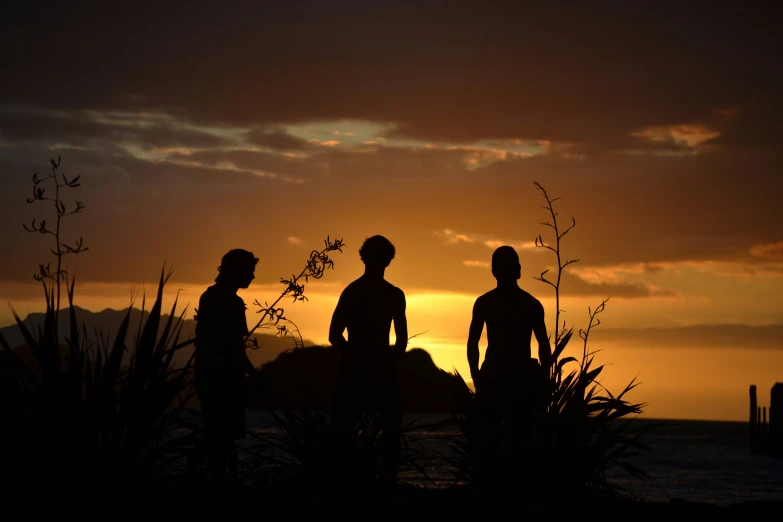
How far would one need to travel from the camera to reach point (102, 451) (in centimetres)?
530

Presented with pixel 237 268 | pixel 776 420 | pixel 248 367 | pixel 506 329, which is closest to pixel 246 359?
pixel 248 367

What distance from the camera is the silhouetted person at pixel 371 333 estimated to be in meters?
7.18

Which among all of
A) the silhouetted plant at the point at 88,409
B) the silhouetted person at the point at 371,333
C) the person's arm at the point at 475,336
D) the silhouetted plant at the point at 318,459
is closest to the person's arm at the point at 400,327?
the silhouetted person at the point at 371,333

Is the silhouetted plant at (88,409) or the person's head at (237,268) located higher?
the person's head at (237,268)

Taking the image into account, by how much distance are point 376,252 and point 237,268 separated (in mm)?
1280

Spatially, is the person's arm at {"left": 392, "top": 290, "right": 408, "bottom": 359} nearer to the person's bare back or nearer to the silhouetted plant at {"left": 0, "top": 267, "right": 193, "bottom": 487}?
the person's bare back

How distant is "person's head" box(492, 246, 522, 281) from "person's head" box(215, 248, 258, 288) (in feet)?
6.90

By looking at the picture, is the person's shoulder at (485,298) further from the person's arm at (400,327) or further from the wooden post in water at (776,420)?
the wooden post in water at (776,420)

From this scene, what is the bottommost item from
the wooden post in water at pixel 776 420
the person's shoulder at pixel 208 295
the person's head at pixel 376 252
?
the wooden post in water at pixel 776 420

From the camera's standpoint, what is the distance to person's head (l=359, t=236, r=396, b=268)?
24.9 ft

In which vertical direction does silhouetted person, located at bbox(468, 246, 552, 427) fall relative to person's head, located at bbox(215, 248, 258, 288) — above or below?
below

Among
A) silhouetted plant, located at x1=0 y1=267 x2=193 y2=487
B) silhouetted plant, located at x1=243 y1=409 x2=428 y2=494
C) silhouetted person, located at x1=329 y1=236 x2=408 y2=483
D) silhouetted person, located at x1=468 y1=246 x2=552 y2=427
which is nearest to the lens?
silhouetted plant, located at x1=0 y1=267 x2=193 y2=487

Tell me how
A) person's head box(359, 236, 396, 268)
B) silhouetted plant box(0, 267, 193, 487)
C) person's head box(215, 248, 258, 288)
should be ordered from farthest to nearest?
person's head box(359, 236, 396, 268) → person's head box(215, 248, 258, 288) → silhouetted plant box(0, 267, 193, 487)

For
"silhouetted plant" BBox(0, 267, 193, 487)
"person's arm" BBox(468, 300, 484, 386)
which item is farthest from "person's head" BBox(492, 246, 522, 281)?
"silhouetted plant" BBox(0, 267, 193, 487)
